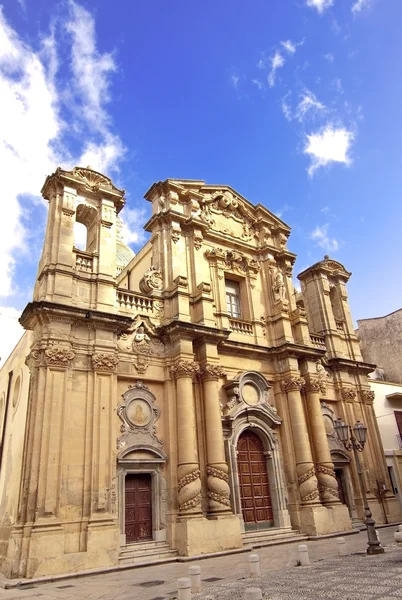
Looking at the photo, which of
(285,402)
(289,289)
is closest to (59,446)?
(285,402)

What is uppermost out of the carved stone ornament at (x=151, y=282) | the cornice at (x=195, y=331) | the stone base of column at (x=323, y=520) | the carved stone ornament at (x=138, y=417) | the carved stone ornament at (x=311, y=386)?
the carved stone ornament at (x=151, y=282)

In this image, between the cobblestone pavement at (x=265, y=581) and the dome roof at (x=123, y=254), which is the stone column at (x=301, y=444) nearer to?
the cobblestone pavement at (x=265, y=581)

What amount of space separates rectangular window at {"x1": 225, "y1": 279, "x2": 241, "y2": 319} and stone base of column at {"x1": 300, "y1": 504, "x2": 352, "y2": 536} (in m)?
8.14

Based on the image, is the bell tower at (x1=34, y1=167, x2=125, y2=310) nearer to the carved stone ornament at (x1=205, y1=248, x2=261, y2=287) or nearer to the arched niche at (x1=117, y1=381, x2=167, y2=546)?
the arched niche at (x1=117, y1=381, x2=167, y2=546)

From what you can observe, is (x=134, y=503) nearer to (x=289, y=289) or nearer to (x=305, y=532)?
(x=305, y=532)

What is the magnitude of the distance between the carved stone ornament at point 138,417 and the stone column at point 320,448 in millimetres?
7002

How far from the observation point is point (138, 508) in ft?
47.3

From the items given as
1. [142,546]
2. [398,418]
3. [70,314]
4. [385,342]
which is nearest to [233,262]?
[70,314]

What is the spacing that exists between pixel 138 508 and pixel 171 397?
360cm

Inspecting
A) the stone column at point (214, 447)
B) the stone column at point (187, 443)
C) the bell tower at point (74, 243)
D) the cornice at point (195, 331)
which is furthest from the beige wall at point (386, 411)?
the bell tower at point (74, 243)

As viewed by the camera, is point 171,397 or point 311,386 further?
point 311,386

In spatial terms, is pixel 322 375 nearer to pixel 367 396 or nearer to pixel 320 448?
pixel 367 396

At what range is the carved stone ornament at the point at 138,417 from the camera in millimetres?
14805

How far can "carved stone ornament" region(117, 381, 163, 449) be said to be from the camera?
48.6 ft
